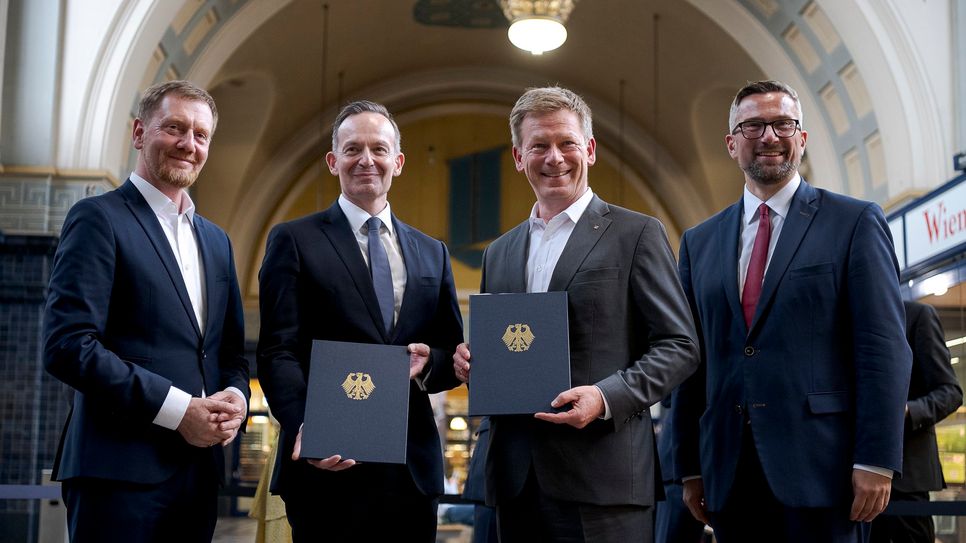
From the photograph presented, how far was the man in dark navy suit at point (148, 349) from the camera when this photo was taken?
9.33 ft

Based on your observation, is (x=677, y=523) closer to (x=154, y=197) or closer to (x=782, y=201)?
(x=782, y=201)

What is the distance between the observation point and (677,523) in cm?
428

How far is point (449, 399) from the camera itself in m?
16.9

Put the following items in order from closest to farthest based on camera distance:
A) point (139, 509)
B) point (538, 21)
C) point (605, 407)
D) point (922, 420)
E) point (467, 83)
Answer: point (605, 407) → point (139, 509) → point (922, 420) → point (538, 21) → point (467, 83)

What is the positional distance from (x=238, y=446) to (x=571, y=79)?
278 inches

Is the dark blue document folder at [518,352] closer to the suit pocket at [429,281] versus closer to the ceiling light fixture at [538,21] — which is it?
the suit pocket at [429,281]

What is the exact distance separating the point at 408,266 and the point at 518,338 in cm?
55

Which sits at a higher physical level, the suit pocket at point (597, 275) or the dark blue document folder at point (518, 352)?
the suit pocket at point (597, 275)

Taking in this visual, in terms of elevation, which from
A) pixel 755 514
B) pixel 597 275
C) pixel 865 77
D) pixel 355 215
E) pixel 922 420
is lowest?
pixel 755 514

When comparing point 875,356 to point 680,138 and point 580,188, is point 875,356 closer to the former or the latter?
point 580,188

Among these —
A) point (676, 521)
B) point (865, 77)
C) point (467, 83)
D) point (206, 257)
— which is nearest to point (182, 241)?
point (206, 257)

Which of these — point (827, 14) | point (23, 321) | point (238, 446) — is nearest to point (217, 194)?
point (238, 446)

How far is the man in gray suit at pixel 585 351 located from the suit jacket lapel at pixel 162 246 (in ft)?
2.52

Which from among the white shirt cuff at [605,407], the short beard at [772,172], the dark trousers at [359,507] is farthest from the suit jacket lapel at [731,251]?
the dark trousers at [359,507]
